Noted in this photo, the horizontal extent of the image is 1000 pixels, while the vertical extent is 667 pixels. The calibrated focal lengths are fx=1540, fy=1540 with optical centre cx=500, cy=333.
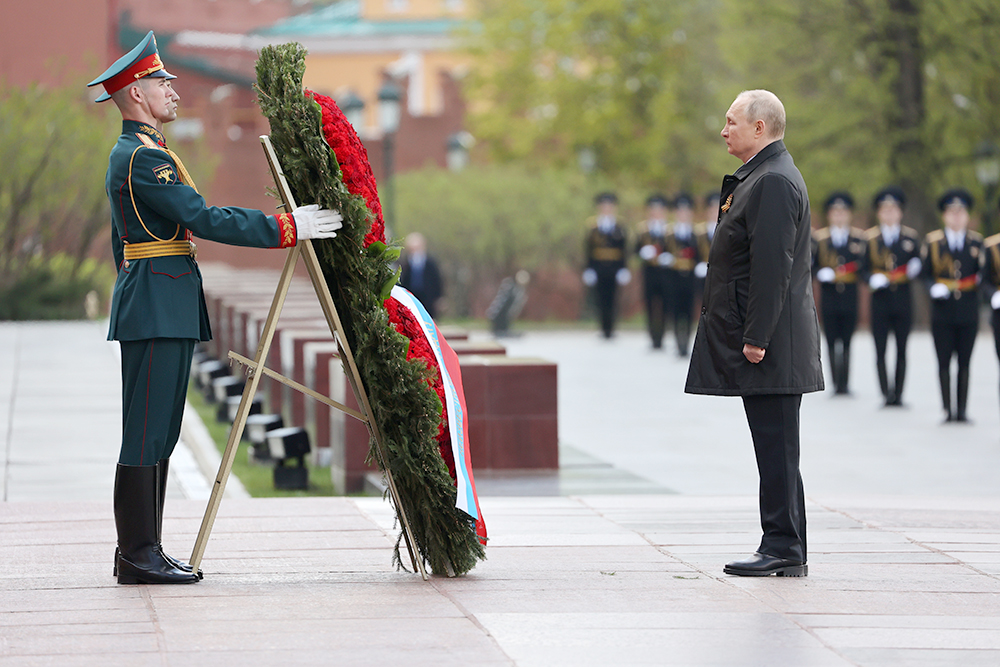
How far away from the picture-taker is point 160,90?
5.43 m

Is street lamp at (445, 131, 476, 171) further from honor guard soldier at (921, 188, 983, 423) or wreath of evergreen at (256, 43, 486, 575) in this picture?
wreath of evergreen at (256, 43, 486, 575)

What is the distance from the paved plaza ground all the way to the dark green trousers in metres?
0.48

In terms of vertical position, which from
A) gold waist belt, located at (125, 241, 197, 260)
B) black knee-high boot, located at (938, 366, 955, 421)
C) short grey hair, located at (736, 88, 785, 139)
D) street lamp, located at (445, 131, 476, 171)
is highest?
street lamp, located at (445, 131, 476, 171)

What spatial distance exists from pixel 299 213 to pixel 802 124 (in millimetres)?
25483

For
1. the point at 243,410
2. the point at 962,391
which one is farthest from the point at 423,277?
the point at 243,410

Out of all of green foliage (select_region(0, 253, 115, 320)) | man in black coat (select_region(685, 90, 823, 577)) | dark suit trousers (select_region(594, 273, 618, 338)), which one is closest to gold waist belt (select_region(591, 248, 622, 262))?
dark suit trousers (select_region(594, 273, 618, 338))

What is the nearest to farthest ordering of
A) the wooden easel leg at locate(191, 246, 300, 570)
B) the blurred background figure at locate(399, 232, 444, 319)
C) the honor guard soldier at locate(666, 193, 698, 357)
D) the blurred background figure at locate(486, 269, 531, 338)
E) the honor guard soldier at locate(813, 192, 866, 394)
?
the wooden easel leg at locate(191, 246, 300, 570) → the honor guard soldier at locate(813, 192, 866, 394) → the honor guard soldier at locate(666, 193, 698, 357) → the blurred background figure at locate(399, 232, 444, 319) → the blurred background figure at locate(486, 269, 531, 338)

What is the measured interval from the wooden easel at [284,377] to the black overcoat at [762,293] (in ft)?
3.76

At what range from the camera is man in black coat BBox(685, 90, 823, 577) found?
18.0ft

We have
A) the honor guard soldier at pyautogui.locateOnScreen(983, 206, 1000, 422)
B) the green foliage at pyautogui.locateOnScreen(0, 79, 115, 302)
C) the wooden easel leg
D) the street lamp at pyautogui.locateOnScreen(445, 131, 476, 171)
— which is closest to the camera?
the wooden easel leg

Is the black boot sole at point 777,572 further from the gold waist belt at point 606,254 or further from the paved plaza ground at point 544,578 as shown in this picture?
the gold waist belt at point 606,254

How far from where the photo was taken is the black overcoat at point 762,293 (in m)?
5.48

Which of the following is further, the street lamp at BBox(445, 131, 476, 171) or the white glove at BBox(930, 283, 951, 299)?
the street lamp at BBox(445, 131, 476, 171)

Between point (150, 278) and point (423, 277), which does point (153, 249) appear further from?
point (423, 277)
